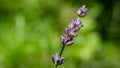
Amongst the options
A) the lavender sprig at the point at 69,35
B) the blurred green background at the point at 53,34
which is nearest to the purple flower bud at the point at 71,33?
the lavender sprig at the point at 69,35

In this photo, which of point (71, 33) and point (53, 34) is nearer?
point (71, 33)

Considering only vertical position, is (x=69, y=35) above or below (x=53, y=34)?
above

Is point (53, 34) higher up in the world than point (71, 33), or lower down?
lower down

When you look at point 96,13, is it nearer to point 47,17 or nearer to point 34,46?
point 47,17

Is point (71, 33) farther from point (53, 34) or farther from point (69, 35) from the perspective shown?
point (53, 34)

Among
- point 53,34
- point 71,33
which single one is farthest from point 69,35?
point 53,34

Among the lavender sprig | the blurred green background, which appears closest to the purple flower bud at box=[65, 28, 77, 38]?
the lavender sprig

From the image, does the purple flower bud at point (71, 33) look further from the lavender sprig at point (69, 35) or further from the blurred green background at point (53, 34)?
the blurred green background at point (53, 34)

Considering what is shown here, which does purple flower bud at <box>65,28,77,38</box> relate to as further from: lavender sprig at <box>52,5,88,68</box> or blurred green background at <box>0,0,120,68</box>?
blurred green background at <box>0,0,120,68</box>

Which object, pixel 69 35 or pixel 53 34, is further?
pixel 53 34
